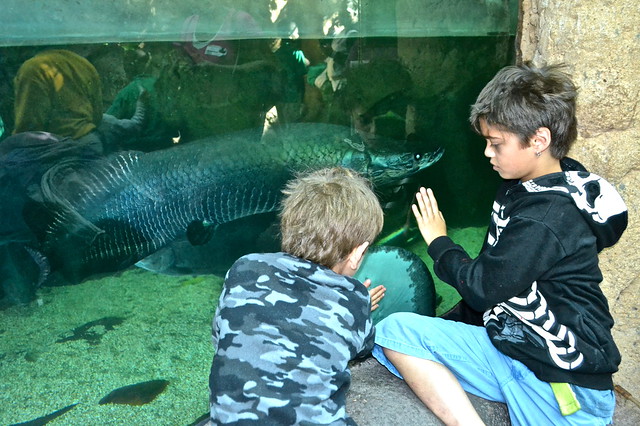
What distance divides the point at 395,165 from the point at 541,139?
91 cm

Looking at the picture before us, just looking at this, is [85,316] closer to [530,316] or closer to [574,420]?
[530,316]

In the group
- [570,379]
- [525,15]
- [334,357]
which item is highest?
[525,15]

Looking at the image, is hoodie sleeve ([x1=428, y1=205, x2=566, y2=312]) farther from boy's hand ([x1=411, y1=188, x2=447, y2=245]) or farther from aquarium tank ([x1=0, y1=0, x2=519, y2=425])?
aquarium tank ([x1=0, y1=0, x2=519, y2=425])

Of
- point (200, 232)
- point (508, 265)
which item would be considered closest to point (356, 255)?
point (508, 265)

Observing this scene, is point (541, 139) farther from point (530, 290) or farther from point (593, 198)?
point (530, 290)

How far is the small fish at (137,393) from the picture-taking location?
2412 mm

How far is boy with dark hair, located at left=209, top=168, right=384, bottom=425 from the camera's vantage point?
5.22ft

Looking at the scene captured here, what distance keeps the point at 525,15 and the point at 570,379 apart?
1.62 m

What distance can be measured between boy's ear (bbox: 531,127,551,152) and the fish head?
88 cm

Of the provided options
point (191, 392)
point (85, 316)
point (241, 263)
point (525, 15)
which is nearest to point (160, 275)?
point (85, 316)

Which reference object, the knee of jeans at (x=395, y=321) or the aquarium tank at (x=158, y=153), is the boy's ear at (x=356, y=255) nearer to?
the knee of jeans at (x=395, y=321)

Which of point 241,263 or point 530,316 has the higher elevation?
point 241,263

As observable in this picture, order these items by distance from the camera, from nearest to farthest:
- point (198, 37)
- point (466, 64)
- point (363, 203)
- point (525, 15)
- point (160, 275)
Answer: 1. point (363, 203)
2. point (198, 37)
3. point (160, 275)
4. point (525, 15)
5. point (466, 64)

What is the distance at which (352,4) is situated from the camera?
2.63 m
